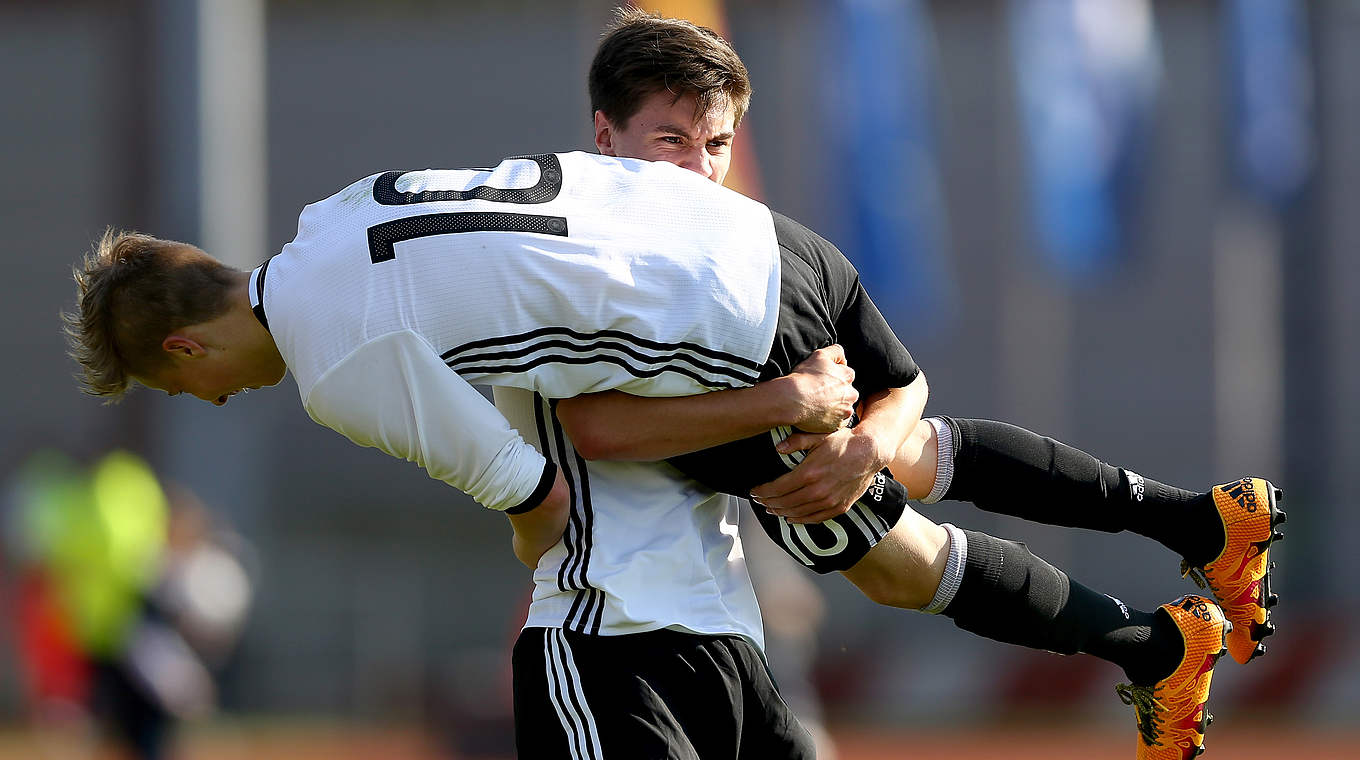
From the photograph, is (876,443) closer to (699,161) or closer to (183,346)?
(699,161)

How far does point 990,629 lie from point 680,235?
1198mm

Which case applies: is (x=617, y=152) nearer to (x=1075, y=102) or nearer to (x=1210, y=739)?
(x=1075, y=102)

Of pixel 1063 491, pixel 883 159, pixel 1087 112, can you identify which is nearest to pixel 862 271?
pixel 883 159

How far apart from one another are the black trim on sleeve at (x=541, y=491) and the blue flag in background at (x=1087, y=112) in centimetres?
1041

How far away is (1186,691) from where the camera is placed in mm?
3869

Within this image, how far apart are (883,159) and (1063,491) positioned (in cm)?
926

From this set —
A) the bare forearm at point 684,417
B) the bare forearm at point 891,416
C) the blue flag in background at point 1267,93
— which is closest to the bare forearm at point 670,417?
the bare forearm at point 684,417

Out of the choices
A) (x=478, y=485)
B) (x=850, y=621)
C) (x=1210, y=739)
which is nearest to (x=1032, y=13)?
(x=1210, y=739)

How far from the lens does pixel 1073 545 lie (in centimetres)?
1909

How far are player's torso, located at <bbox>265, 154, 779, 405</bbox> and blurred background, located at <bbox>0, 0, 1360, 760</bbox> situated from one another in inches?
279

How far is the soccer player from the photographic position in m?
3.70

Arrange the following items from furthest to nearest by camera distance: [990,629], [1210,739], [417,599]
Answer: [417,599]
[1210,739]
[990,629]

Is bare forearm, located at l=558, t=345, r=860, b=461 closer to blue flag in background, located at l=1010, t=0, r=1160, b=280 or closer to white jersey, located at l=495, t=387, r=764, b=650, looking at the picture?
white jersey, located at l=495, t=387, r=764, b=650

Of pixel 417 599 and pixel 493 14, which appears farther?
pixel 493 14
